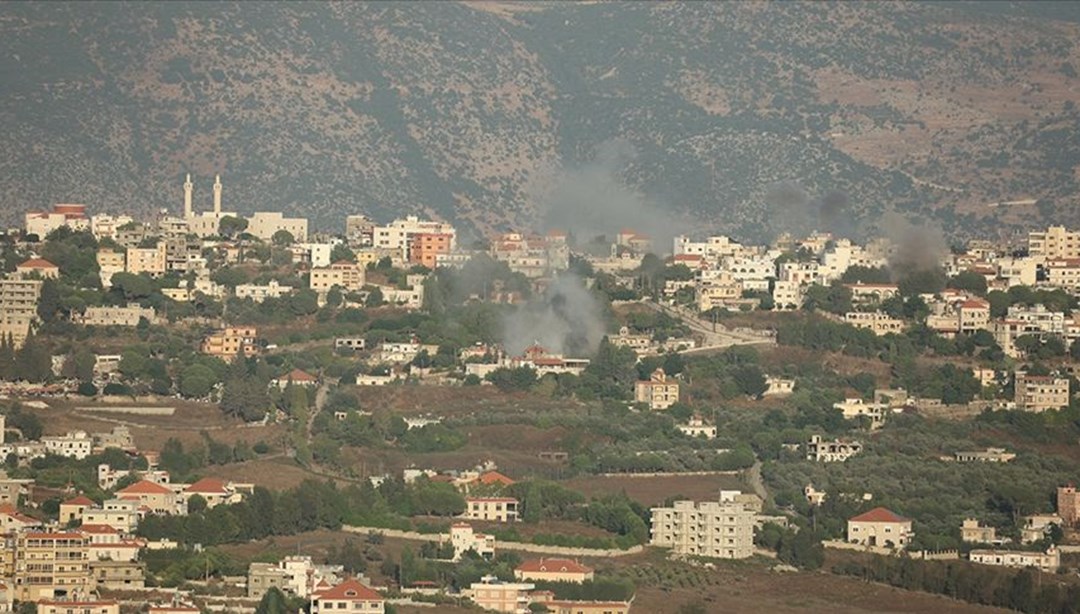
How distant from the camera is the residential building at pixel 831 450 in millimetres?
127250

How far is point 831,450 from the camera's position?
128 metres

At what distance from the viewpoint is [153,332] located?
138625 millimetres

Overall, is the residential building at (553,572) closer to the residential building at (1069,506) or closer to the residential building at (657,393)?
the residential building at (1069,506)

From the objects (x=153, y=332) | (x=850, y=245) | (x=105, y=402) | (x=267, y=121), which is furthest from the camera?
(x=267, y=121)

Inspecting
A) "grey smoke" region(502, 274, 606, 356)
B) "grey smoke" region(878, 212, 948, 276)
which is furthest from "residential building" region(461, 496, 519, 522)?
"grey smoke" region(878, 212, 948, 276)

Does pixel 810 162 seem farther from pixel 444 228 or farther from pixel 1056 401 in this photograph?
pixel 1056 401

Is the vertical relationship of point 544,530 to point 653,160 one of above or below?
below

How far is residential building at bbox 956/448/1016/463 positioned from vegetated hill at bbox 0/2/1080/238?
148 feet

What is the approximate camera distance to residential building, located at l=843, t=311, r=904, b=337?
472 ft

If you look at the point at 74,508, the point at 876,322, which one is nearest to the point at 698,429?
the point at 876,322

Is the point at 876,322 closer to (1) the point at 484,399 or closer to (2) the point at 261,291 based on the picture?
(1) the point at 484,399

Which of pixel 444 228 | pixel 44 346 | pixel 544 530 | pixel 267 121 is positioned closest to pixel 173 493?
pixel 544 530

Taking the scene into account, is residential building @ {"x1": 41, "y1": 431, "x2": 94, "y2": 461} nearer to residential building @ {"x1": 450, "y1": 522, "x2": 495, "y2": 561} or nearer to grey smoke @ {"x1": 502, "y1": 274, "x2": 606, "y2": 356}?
residential building @ {"x1": 450, "y1": 522, "x2": 495, "y2": 561}

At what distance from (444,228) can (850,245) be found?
12877 mm
